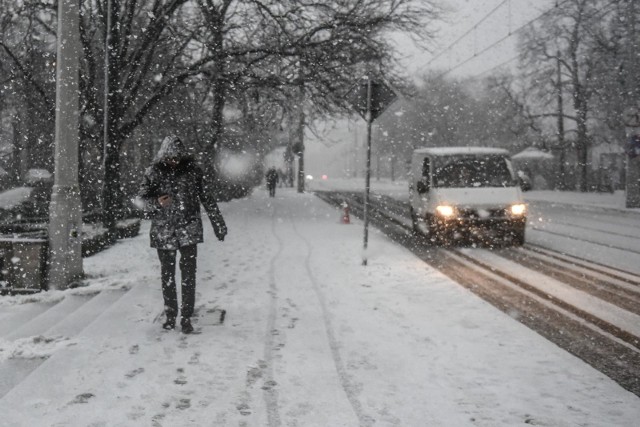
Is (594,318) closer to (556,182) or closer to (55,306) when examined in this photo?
(55,306)

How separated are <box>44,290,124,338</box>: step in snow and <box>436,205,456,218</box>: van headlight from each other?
6.68 m

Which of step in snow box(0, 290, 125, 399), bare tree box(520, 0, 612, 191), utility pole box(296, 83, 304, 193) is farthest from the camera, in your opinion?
bare tree box(520, 0, 612, 191)

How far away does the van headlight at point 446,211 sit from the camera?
12.0m

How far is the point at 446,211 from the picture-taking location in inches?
476

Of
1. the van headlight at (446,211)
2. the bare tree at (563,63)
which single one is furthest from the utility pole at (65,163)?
the bare tree at (563,63)

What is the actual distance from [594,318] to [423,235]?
25.2 ft

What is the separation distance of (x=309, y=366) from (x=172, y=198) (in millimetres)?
1869

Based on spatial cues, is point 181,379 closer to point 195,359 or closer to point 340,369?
point 195,359

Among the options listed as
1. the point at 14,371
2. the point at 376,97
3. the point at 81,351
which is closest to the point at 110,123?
the point at 376,97

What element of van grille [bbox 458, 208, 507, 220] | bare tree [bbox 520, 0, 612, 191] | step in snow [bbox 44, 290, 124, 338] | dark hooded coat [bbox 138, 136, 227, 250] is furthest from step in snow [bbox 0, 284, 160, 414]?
bare tree [bbox 520, 0, 612, 191]

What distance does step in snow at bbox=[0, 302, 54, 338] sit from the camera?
6031 millimetres

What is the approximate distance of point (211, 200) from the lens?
18.2ft

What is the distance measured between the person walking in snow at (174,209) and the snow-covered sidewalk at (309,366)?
42 centimetres

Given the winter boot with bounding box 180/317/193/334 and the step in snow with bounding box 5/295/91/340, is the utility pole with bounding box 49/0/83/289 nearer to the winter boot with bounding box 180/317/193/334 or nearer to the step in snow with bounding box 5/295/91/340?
the step in snow with bounding box 5/295/91/340
